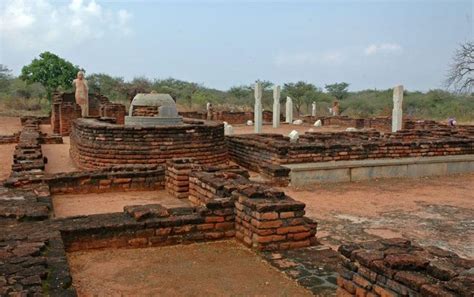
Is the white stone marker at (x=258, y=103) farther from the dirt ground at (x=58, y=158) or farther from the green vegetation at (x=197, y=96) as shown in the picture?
the green vegetation at (x=197, y=96)

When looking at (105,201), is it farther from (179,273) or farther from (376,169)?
(376,169)

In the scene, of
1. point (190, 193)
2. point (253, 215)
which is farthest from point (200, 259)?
point (190, 193)

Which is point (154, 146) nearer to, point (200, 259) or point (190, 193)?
point (190, 193)

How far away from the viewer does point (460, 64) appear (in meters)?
24.6

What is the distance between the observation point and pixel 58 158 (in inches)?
443

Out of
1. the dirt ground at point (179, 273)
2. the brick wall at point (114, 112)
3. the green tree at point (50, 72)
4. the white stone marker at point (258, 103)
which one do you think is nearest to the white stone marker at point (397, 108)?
the white stone marker at point (258, 103)

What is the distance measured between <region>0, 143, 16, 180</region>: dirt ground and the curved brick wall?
4.33 feet

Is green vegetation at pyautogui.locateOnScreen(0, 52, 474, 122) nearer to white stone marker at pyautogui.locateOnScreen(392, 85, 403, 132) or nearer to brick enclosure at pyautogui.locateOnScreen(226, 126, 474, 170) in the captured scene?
white stone marker at pyautogui.locateOnScreen(392, 85, 403, 132)

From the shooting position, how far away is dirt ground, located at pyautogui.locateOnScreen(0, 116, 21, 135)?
1898cm

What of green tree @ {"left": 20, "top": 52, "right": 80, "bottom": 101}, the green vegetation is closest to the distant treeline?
the green vegetation

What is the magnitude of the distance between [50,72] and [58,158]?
20.4m

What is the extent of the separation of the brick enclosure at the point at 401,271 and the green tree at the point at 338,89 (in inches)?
2072

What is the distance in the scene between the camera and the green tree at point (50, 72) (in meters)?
29.5

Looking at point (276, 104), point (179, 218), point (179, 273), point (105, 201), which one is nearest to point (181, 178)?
point (105, 201)
